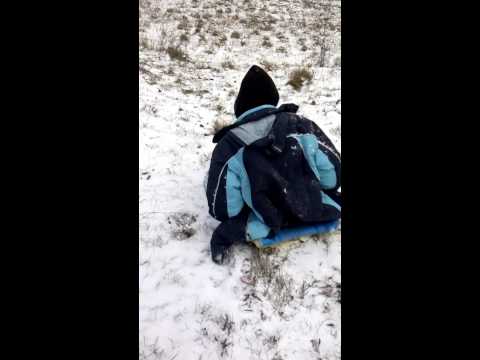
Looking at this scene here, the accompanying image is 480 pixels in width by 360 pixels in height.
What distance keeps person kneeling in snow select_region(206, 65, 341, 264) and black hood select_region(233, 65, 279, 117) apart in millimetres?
29

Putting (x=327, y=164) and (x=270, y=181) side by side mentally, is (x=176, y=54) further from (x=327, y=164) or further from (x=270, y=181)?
(x=270, y=181)

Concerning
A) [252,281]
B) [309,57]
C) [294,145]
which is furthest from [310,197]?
[309,57]

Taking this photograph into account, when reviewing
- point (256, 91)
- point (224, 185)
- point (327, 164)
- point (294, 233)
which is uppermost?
point (256, 91)

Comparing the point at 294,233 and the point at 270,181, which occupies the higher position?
the point at 270,181

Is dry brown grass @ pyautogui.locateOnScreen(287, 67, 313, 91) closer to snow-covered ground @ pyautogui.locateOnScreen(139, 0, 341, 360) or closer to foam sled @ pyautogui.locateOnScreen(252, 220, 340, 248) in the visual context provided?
snow-covered ground @ pyautogui.locateOnScreen(139, 0, 341, 360)

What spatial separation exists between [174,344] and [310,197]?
130 cm

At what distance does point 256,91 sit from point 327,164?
2.73 ft

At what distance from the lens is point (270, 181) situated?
2.14 meters

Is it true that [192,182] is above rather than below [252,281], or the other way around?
above

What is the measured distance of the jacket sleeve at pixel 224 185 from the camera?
2.23 meters

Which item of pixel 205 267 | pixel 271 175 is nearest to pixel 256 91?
pixel 271 175

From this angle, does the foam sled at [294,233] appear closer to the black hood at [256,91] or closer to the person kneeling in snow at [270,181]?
the person kneeling in snow at [270,181]
